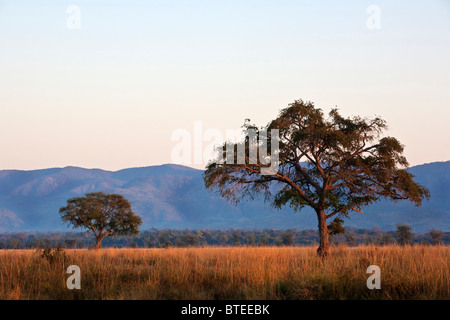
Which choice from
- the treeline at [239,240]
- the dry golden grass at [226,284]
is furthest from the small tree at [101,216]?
the dry golden grass at [226,284]

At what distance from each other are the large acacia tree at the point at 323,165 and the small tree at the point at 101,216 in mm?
26333

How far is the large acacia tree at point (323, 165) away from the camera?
24.2m

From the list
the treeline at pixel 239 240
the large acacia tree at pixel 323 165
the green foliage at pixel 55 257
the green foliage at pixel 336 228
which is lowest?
the treeline at pixel 239 240

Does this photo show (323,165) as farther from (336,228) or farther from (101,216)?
(101,216)

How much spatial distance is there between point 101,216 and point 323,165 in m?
29.7

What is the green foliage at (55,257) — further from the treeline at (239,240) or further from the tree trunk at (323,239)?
the treeline at (239,240)

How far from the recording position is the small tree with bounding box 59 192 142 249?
158 feet

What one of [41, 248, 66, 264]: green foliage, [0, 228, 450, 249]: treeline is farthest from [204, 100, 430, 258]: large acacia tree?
[0, 228, 450, 249]: treeline

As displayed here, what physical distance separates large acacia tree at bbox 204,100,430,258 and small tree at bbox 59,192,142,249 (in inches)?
Answer: 1037

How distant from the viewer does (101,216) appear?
48.2 metres

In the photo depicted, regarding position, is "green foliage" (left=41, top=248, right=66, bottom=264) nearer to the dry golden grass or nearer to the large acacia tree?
the dry golden grass

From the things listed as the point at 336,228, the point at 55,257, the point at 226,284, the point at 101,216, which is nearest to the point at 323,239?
the point at 336,228

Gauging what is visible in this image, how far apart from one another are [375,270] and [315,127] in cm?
1245
